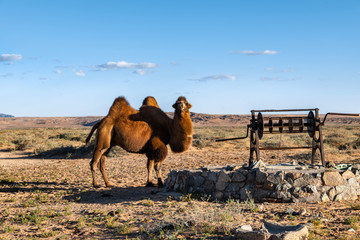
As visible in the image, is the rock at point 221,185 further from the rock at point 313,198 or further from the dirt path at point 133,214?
the rock at point 313,198

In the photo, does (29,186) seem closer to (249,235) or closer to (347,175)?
(249,235)

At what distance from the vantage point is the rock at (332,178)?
31.8 ft

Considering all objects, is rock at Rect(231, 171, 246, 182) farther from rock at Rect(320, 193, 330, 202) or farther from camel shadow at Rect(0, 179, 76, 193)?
camel shadow at Rect(0, 179, 76, 193)

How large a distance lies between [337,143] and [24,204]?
72.3ft

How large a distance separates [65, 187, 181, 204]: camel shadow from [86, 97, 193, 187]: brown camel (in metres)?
0.75

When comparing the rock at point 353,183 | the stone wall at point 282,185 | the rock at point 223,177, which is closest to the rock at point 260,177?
the stone wall at point 282,185

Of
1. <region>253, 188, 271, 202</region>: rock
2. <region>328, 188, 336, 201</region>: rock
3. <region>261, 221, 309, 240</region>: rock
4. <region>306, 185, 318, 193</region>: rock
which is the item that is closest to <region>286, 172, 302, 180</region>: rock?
<region>306, 185, 318, 193</region>: rock

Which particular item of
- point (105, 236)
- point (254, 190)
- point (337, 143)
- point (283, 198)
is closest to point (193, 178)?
point (254, 190)

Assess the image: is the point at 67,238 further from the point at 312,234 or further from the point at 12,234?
the point at 312,234

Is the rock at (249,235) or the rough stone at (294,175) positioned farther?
the rough stone at (294,175)

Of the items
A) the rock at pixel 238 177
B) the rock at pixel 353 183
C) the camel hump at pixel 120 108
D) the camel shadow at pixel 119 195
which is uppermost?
the camel hump at pixel 120 108

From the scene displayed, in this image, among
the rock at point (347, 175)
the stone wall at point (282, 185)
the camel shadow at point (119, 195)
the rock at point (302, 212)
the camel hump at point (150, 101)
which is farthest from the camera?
the camel hump at point (150, 101)

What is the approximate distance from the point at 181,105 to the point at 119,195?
11.0 ft

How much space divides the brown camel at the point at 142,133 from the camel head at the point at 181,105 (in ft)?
0.33
